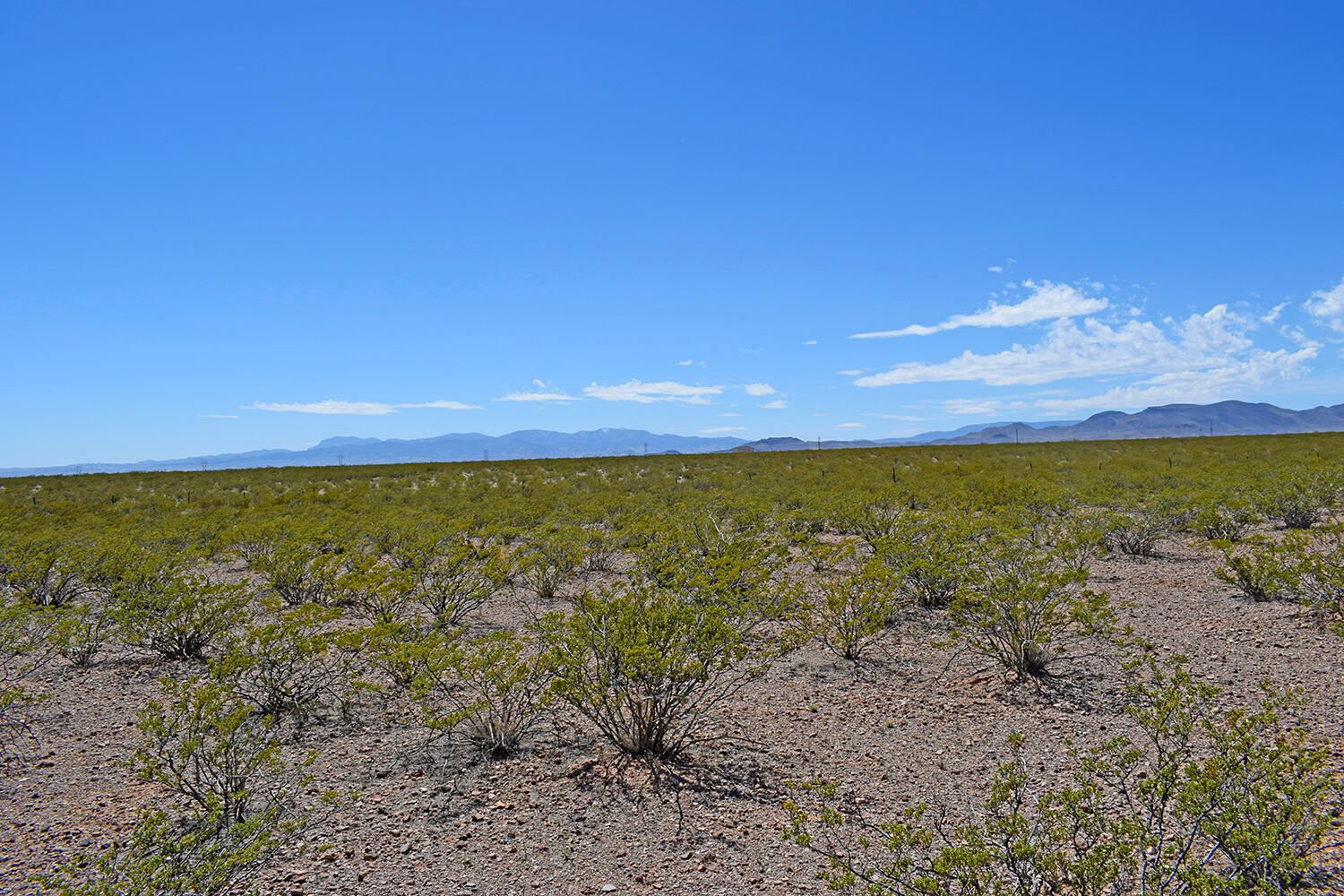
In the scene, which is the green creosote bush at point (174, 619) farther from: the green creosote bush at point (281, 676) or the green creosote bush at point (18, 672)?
the green creosote bush at point (281, 676)

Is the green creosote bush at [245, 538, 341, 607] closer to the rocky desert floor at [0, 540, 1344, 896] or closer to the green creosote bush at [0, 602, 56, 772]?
the rocky desert floor at [0, 540, 1344, 896]

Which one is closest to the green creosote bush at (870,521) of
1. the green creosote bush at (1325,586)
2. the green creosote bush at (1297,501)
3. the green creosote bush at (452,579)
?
the green creosote bush at (1325,586)

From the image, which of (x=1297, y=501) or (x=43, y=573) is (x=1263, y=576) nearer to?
(x=1297, y=501)

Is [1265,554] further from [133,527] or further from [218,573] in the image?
[133,527]

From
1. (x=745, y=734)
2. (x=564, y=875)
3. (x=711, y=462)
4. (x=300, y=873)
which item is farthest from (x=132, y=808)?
(x=711, y=462)

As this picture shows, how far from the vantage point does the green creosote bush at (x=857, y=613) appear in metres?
8.37

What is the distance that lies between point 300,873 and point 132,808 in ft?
6.22

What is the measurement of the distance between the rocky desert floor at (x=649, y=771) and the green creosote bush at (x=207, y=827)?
8.7 inches

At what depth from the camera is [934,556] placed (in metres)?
9.93

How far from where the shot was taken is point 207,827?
4.64 meters

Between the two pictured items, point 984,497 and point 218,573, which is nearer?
point 218,573

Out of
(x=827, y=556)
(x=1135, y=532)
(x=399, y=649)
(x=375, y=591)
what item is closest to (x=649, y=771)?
(x=399, y=649)

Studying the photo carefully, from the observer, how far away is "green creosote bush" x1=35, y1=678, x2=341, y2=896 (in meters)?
3.89

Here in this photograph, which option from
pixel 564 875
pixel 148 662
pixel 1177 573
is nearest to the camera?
pixel 564 875
